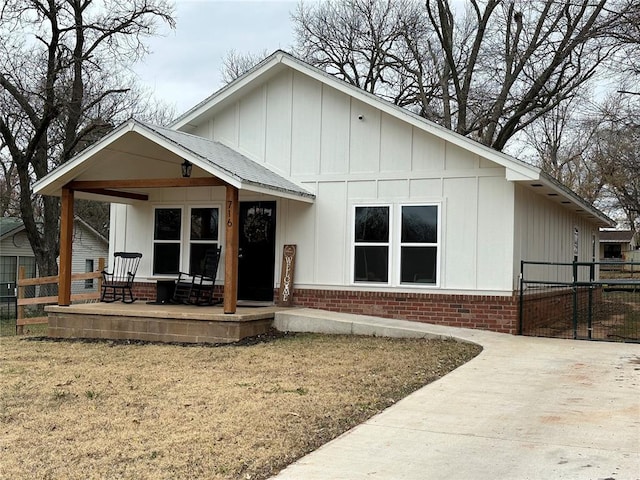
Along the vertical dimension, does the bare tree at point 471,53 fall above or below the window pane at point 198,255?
above

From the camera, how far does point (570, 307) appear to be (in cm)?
1655

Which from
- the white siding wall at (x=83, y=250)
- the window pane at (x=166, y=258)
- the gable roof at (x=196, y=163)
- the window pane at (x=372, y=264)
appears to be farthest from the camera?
the white siding wall at (x=83, y=250)

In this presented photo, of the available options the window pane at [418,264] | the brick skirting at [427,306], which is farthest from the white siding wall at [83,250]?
the window pane at [418,264]

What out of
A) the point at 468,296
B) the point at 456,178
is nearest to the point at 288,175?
the point at 456,178

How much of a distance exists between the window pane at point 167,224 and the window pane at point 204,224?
1.28ft

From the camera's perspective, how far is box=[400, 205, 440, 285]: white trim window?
→ 1223 cm

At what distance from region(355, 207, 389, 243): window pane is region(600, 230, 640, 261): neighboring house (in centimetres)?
5969

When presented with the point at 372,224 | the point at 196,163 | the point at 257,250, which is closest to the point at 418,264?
the point at 372,224

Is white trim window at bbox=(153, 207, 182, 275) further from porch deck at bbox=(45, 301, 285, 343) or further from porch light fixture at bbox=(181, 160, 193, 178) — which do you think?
porch light fixture at bbox=(181, 160, 193, 178)

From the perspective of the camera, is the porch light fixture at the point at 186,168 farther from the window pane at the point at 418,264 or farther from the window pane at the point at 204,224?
the window pane at the point at 418,264

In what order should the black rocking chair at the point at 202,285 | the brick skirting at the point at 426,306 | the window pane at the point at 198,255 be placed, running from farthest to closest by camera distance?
the window pane at the point at 198,255 → the black rocking chair at the point at 202,285 → the brick skirting at the point at 426,306

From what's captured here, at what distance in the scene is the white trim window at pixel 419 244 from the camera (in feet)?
40.1

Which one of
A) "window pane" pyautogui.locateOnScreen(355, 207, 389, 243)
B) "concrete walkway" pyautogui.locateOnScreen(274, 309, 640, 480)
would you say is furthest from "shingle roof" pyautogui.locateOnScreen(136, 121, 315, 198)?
"concrete walkway" pyautogui.locateOnScreen(274, 309, 640, 480)

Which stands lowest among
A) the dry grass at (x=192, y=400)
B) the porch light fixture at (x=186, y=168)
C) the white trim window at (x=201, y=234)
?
the dry grass at (x=192, y=400)
